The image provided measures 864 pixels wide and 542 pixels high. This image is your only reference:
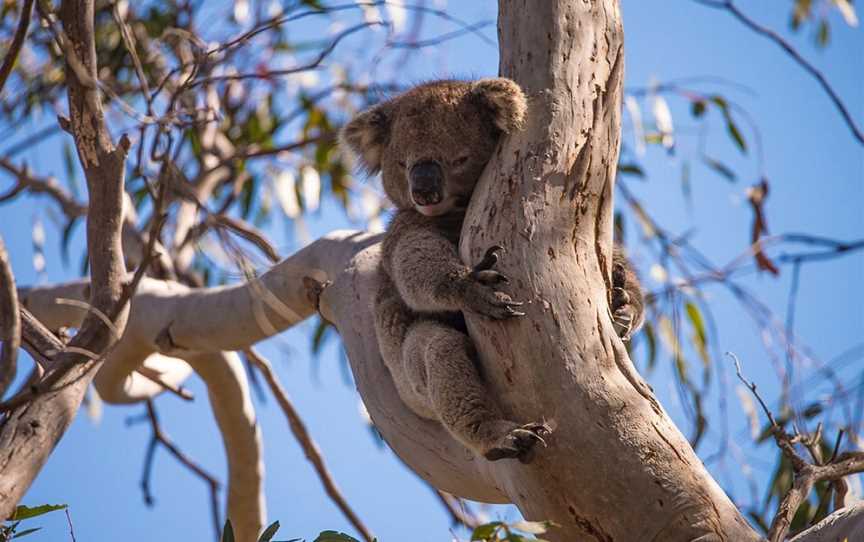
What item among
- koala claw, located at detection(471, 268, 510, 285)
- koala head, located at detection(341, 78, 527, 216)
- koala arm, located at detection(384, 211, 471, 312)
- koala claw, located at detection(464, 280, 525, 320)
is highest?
koala head, located at detection(341, 78, 527, 216)

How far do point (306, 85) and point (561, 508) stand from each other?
15.7 ft

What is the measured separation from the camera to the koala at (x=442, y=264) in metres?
2.20

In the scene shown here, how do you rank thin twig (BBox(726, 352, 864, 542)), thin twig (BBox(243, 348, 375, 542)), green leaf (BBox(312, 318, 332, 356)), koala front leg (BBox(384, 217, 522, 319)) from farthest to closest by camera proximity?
1. green leaf (BBox(312, 318, 332, 356))
2. thin twig (BBox(243, 348, 375, 542))
3. koala front leg (BBox(384, 217, 522, 319))
4. thin twig (BBox(726, 352, 864, 542))

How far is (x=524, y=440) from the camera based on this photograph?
2021 mm

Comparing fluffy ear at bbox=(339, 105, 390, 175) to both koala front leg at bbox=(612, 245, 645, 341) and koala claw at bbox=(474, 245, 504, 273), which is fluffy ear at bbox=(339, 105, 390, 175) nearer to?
koala front leg at bbox=(612, 245, 645, 341)

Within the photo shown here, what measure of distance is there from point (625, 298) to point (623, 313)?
8cm

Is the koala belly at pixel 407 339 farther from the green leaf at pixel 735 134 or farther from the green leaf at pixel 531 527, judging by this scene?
the green leaf at pixel 735 134

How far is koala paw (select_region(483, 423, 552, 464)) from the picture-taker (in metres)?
2.01

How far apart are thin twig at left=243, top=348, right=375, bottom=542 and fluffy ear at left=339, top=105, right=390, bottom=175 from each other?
1414mm

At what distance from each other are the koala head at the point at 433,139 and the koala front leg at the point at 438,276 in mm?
127

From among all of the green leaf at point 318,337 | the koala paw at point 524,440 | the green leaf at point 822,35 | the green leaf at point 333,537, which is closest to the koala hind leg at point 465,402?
the koala paw at point 524,440

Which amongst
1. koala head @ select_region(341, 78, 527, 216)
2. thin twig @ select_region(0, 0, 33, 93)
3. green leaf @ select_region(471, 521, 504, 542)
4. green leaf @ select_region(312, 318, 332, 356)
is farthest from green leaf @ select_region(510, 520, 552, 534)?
Result: green leaf @ select_region(312, 318, 332, 356)

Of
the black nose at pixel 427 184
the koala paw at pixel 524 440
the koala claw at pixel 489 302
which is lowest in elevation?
the koala paw at pixel 524 440

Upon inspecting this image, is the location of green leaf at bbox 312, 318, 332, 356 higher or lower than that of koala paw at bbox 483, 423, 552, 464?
higher
